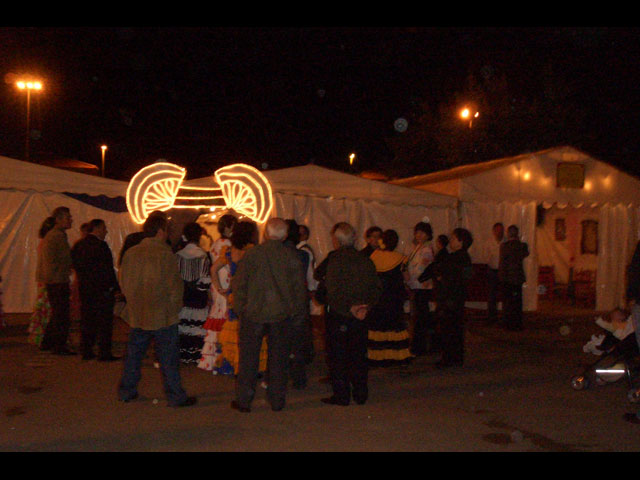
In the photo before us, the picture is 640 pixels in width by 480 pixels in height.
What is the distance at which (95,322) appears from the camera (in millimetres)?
8586

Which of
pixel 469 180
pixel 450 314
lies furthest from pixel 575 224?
pixel 450 314

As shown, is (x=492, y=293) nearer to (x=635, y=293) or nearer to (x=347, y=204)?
A: (x=347, y=204)

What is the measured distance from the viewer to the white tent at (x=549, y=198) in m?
14.9

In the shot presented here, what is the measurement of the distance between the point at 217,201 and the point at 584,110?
26.5m

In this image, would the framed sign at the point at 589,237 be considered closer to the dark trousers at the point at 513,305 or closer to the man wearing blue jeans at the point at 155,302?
the dark trousers at the point at 513,305

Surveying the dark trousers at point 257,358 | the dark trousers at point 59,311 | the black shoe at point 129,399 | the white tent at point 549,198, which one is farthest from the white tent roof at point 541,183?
the black shoe at point 129,399

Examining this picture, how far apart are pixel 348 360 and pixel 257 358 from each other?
919mm

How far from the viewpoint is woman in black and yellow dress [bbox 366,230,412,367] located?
26.2 ft

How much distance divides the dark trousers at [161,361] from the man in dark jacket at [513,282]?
24.9 feet

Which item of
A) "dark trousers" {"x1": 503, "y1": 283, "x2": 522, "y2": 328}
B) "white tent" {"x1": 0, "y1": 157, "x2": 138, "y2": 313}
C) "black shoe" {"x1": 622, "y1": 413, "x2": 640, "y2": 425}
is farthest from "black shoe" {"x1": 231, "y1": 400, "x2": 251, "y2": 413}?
"dark trousers" {"x1": 503, "y1": 283, "x2": 522, "y2": 328}

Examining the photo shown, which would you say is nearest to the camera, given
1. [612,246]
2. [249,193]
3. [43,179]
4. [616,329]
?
[616,329]

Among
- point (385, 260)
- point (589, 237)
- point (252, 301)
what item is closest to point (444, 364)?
point (385, 260)

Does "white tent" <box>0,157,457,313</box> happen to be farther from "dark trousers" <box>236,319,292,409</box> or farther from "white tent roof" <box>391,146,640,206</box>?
"dark trousers" <box>236,319,292,409</box>

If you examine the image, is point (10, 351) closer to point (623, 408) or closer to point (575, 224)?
point (623, 408)
